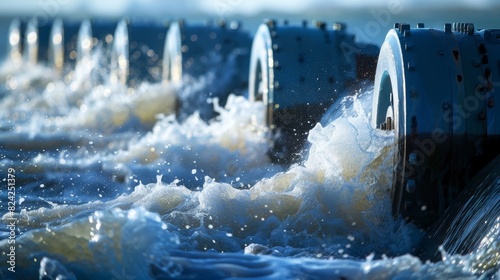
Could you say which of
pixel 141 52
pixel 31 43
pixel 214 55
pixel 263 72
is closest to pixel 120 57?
pixel 141 52

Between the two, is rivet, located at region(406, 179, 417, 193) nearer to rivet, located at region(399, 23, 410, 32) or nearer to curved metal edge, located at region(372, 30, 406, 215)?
curved metal edge, located at region(372, 30, 406, 215)

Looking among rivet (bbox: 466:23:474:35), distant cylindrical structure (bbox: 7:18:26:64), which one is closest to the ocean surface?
rivet (bbox: 466:23:474:35)

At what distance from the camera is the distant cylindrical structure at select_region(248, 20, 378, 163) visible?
26.4ft

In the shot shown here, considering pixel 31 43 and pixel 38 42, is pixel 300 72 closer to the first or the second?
pixel 38 42

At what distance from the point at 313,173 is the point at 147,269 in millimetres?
1932

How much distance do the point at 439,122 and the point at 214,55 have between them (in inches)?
290

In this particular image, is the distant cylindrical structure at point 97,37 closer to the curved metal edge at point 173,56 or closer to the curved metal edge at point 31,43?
the curved metal edge at point 31,43

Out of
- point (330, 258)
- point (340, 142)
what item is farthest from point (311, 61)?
point (330, 258)

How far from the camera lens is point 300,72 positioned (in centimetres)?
925

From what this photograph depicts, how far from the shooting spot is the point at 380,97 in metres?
7.49

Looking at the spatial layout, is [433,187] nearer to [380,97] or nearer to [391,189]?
[391,189]

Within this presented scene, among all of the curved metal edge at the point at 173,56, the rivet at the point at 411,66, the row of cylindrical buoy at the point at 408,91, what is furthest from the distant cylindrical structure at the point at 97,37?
the rivet at the point at 411,66

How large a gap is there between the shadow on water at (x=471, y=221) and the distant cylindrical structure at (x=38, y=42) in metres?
18.8

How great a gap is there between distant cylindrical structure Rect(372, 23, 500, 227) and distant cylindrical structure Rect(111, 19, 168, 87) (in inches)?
382
